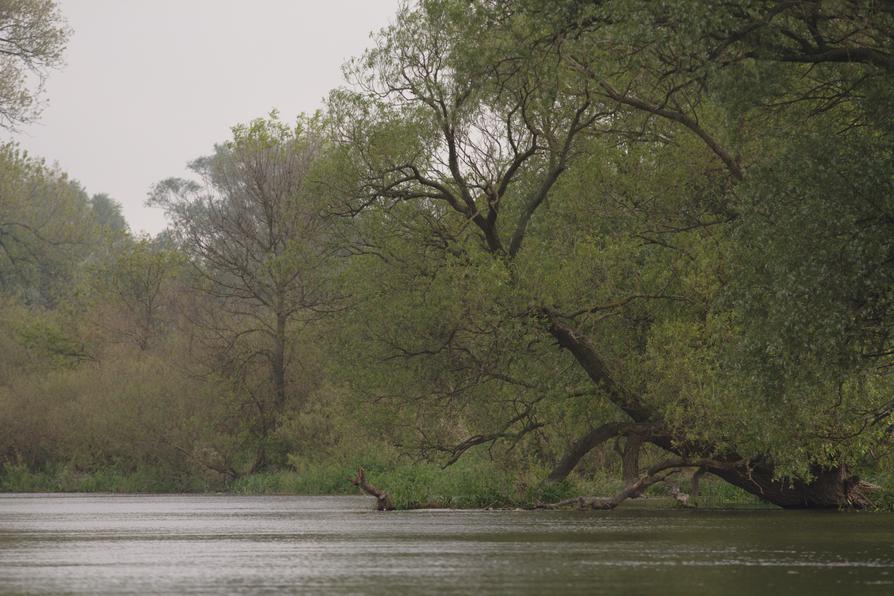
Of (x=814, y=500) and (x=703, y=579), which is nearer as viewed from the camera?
(x=703, y=579)

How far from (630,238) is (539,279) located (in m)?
2.96

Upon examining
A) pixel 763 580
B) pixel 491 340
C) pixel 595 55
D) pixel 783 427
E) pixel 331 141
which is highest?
pixel 331 141

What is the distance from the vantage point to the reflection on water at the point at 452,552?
17062mm

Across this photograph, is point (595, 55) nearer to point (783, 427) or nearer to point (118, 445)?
point (783, 427)

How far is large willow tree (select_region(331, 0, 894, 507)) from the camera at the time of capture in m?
23.1

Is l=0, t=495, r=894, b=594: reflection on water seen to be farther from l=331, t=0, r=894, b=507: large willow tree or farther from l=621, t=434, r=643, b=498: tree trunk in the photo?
l=331, t=0, r=894, b=507: large willow tree

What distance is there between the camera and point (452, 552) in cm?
2300

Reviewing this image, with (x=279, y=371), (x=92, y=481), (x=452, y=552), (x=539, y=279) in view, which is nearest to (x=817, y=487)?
(x=539, y=279)

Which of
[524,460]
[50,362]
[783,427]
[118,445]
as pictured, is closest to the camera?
[783,427]

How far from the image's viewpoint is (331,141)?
42.5 m

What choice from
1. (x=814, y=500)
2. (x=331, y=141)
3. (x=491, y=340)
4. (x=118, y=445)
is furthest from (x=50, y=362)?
(x=814, y=500)

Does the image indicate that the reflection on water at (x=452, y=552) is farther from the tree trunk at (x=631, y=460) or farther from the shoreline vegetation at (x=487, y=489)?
the tree trunk at (x=631, y=460)

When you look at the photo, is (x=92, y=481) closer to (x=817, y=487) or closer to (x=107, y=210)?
(x=817, y=487)

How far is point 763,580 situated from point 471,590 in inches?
153
